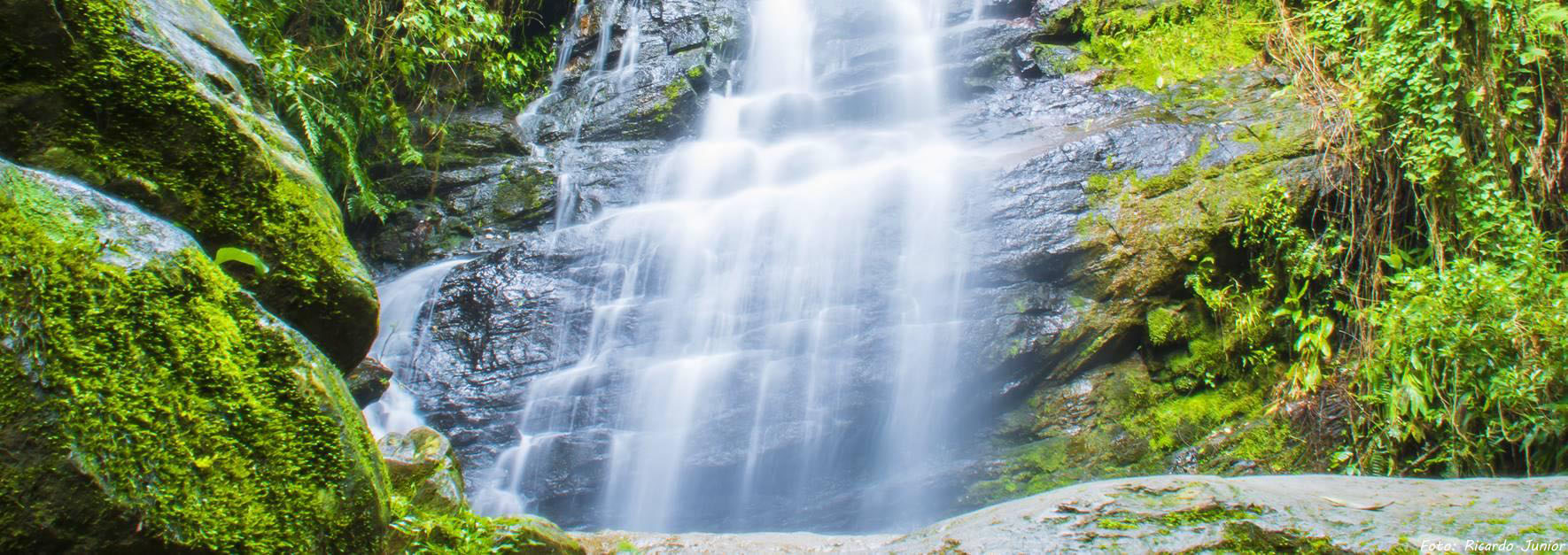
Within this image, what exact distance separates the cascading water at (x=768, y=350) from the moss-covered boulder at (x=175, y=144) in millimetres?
2943

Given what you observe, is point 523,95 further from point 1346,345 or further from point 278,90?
point 1346,345

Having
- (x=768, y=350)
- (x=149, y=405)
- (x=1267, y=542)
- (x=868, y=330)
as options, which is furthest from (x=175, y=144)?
(x=868, y=330)

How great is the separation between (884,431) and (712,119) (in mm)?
4466

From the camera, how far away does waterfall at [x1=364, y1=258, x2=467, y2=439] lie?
5895mm

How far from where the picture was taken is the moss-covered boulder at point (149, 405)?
5.12 feet

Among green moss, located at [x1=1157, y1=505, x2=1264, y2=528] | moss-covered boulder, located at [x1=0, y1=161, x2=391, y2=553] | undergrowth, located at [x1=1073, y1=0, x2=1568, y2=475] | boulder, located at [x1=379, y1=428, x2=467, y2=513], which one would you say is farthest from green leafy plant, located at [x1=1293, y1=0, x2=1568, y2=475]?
moss-covered boulder, located at [x1=0, y1=161, x2=391, y2=553]

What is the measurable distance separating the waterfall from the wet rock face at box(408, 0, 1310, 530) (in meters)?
0.14

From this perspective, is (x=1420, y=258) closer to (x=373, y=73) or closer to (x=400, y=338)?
(x=400, y=338)

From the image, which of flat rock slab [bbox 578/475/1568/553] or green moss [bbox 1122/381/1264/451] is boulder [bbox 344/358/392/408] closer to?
flat rock slab [bbox 578/475/1568/553]

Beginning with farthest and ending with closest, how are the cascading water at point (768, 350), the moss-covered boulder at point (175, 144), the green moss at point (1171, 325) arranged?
1. the green moss at point (1171, 325)
2. the cascading water at point (768, 350)
3. the moss-covered boulder at point (175, 144)

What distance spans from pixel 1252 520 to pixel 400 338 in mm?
6086

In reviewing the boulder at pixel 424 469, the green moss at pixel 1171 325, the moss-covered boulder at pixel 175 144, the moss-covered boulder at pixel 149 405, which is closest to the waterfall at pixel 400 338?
the boulder at pixel 424 469

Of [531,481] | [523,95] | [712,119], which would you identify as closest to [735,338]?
[531,481]

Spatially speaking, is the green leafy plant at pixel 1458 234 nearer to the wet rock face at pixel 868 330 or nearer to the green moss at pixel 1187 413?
the green moss at pixel 1187 413
